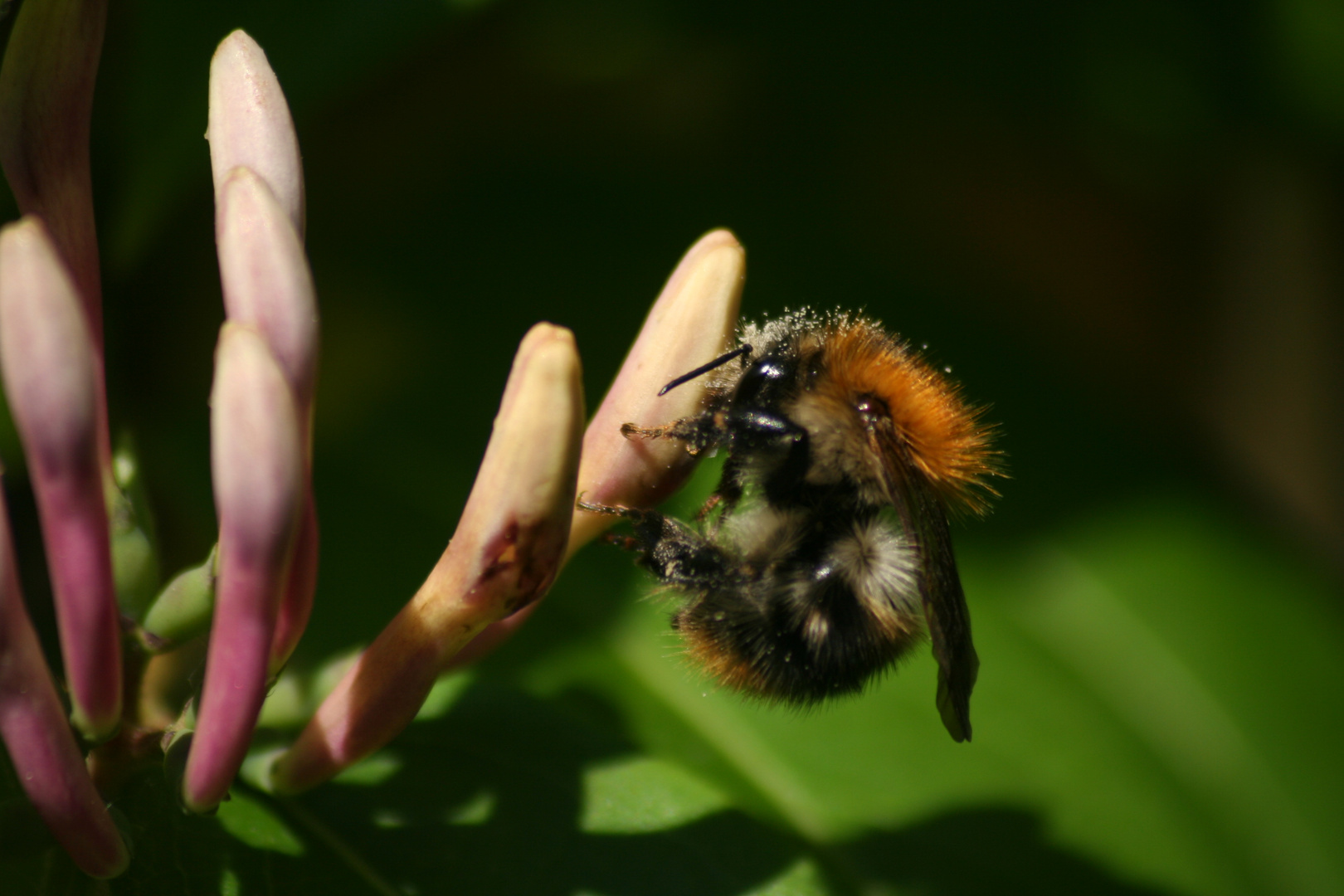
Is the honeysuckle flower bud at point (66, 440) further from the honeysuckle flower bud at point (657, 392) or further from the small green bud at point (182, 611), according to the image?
the honeysuckle flower bud at point (657, 392)

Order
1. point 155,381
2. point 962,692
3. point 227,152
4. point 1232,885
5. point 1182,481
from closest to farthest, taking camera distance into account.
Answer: point 227,152 → point 962,692 → point 155,381 → point 1232,885 → point 1182,481

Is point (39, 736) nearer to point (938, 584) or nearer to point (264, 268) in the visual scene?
point (264, 268)

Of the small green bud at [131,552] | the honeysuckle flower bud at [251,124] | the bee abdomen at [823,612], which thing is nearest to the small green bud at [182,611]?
the small green bud at [131,552]

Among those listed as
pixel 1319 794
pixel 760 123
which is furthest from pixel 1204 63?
pixel 1319 794

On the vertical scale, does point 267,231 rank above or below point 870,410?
above

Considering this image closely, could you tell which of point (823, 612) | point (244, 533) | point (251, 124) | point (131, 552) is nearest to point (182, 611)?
point (131, 552)

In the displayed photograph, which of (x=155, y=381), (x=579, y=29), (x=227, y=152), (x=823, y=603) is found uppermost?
(x=227, y=152)

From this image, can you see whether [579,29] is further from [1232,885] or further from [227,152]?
[1232,885]
